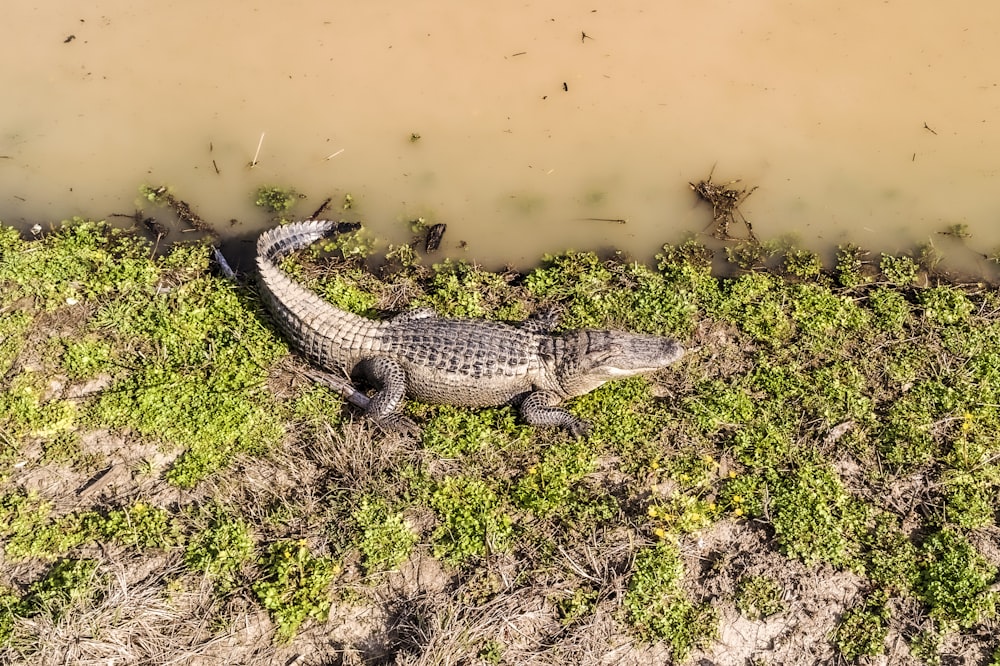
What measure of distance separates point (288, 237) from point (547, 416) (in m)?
2.77

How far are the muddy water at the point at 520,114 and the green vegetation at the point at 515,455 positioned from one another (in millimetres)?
646

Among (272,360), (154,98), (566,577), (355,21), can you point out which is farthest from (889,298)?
(154,98)

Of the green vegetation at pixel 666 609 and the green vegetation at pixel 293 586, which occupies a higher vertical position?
the green vegetation at pixel 293 586

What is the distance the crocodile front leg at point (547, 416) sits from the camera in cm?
505

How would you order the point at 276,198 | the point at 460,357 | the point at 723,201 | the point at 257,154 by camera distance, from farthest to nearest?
the point at 257,154 < the point at 276,198 < the point at 723,201 < the point at 460,357

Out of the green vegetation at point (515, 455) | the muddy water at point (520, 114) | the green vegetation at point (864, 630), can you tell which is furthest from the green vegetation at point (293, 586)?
the green vegetation at point (864, 630)

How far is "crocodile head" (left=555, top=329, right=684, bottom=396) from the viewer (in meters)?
5.10

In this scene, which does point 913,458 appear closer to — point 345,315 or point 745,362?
point 745,362

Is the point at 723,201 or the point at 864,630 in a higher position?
the point at 723,201

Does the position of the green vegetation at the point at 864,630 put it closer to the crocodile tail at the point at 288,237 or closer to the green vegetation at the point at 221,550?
the green vegetation at the point at 221,550

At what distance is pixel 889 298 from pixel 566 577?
12.6ft

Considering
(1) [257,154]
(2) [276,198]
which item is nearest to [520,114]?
(2) [276,198]

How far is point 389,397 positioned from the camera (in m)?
5.06

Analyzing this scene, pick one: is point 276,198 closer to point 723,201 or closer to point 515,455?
point 515,455
